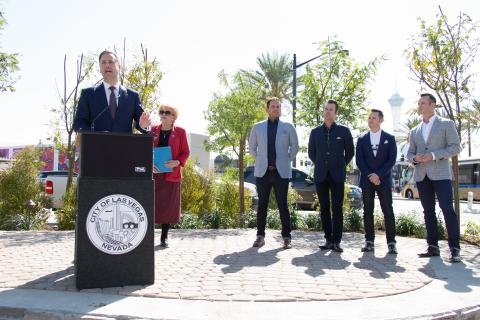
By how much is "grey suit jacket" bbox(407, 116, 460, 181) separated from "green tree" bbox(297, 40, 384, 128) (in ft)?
9.94

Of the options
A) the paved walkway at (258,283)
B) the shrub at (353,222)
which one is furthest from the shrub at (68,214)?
the shrub at (353,222)

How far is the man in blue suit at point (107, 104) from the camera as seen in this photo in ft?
15.3

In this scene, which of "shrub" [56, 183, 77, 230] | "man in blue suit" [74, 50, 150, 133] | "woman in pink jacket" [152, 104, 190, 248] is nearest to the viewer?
"man in blue suit" [74, 50, 150, 133]

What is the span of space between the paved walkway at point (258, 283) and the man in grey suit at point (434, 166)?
0.33 metres

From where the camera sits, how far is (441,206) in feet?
19.7

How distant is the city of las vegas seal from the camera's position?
4.03m

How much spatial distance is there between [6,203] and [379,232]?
7.56m

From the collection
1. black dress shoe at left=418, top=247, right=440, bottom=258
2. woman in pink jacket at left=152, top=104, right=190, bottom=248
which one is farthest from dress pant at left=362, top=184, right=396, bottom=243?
woman in pink jacket at left=152, top=104, right=190, bottom=248

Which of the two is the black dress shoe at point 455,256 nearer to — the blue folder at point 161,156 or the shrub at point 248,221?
the blue folder at point 161,156

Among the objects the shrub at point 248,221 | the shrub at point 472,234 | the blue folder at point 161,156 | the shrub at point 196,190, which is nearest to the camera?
the blue folder at point 161,156

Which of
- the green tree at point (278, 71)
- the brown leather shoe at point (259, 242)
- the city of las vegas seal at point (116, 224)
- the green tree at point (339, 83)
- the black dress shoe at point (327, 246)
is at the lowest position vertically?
the black dress shoe at point (327, 246)

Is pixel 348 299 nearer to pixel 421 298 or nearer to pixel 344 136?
pixel 421 298

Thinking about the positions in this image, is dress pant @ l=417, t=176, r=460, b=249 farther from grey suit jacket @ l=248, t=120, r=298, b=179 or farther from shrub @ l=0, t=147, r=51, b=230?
shrub @ l=0, t=147, r=51, b=230

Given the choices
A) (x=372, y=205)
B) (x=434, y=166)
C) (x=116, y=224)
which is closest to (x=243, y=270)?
(x=116, y=224)
